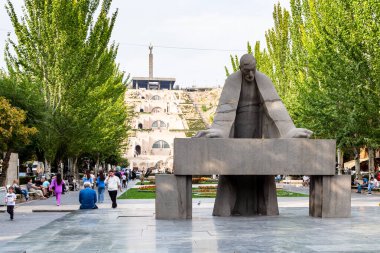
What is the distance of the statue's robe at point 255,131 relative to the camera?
15.0 m

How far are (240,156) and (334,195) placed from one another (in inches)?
96.6

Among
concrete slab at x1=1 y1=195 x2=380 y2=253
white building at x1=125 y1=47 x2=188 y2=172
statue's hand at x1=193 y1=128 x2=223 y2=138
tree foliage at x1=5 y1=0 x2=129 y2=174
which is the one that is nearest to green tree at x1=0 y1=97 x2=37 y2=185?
tree foliage at x1=5 y1=0 x2=129 y2=174

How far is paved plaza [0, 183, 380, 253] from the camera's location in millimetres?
9864

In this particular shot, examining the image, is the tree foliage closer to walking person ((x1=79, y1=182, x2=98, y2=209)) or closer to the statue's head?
walking person ((x1=79, y1=182, x2=98, y2=209))

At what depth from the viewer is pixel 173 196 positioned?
14.5 meters

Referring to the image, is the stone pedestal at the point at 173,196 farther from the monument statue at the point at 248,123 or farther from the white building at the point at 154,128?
the white building at the point at 154,128

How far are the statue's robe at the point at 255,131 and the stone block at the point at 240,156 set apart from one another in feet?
1.84

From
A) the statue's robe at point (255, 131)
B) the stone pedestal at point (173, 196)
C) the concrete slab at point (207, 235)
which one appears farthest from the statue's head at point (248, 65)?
the concrete slab at point (207, 235)

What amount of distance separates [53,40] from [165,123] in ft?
277

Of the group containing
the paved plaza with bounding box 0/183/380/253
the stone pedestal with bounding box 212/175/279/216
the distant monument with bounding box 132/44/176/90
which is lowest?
the paved plaza with bounding box 0/183/380/253

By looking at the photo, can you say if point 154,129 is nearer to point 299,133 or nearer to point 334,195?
point 334,195

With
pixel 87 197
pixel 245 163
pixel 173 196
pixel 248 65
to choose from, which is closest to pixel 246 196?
pixel 245 163

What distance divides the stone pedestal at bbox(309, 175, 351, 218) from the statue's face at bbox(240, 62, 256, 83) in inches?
113

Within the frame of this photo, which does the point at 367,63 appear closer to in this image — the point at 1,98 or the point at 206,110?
the point at 1,98
